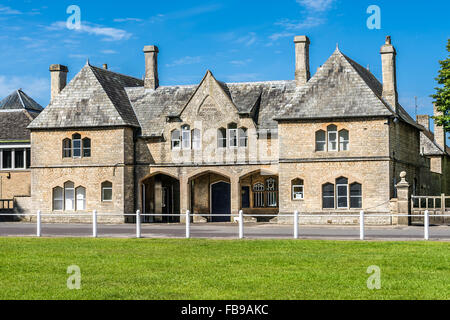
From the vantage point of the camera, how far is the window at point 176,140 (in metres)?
46.8

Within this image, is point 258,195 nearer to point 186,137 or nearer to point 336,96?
point 186,137

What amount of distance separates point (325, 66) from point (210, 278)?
3025 centimetres

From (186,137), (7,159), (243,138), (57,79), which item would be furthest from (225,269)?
(7,159)

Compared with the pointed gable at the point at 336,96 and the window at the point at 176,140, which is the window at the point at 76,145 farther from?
the pointed gable at the point at 336,96

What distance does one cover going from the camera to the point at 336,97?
43.2 m

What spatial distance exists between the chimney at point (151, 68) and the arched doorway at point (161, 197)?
6538mm

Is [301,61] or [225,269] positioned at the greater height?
[301,61]

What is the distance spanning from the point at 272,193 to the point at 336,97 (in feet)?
25.7

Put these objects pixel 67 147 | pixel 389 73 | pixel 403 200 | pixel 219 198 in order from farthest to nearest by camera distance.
Answer: pixel 219 198 → pixel 67 147 → pixel 389 73 → pixel 403 200

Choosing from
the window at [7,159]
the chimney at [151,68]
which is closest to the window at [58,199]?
the chimney at [151,68]

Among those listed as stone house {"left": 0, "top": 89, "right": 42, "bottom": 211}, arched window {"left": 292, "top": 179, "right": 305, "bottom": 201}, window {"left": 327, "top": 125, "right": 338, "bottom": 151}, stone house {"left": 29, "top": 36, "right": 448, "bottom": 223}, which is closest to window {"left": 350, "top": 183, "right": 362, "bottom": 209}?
stone house {"left": 29, "top": 36, "right": 448, "bottom": 223}

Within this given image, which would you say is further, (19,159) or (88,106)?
(19,159)

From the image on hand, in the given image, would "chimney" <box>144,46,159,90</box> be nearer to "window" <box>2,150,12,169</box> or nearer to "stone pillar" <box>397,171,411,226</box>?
"window" <box>2,150,12,169</box>

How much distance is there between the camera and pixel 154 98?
49.8 meters
